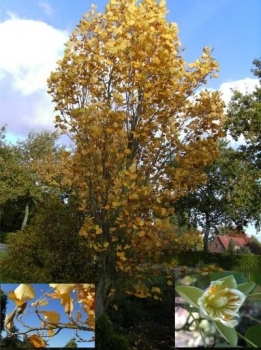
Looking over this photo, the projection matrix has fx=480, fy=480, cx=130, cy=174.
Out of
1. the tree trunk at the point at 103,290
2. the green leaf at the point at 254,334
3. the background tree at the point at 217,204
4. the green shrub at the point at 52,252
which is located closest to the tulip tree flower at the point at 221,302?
the green leaf at the point at 254,334

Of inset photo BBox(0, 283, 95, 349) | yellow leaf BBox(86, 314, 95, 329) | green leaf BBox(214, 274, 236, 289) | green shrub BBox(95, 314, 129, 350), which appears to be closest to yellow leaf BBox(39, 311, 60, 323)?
inset photo BBox(0, 283, 95, 349)

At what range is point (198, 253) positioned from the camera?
64.4 feet

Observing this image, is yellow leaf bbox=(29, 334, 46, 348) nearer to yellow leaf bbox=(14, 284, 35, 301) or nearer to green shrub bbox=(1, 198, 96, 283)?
yellow leaf bbox=(14, 284, 35, 301)

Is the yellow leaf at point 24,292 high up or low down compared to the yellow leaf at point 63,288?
down

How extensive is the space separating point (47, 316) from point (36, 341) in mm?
282

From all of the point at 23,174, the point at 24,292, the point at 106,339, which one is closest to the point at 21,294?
the point at 24,292

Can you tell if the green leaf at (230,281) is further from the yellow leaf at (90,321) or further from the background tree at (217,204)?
the background tree at (217,204)

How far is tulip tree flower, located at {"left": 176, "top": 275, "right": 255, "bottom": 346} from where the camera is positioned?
76 cm

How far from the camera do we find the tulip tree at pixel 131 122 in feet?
14.6

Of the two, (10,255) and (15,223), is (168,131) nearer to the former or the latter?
(10,255)

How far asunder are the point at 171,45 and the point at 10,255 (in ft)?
13.2

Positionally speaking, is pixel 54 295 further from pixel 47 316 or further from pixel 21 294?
pixel 21 294

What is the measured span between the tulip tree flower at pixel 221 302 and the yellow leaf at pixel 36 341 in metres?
3.23

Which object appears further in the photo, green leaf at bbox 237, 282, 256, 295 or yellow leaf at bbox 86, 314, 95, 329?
yellow leaf at bbox 86, 314, 95, 329
